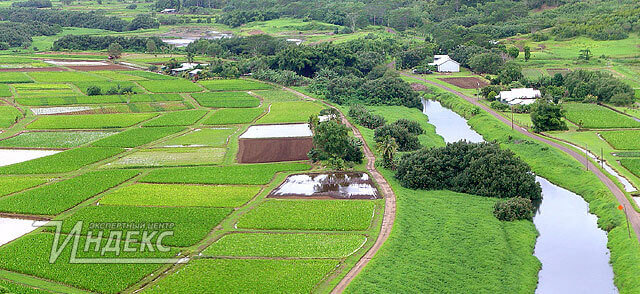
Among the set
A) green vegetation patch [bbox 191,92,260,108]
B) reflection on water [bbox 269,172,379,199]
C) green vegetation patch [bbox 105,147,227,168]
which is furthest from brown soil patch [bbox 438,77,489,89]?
reflection on water [bbox 269,172,379,199]

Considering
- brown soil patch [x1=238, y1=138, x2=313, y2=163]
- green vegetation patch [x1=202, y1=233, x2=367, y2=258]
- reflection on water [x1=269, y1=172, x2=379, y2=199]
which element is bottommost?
brown soil patch [x1=238, y1=138, x2=313, y2=163]

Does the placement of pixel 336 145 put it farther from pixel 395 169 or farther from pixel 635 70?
pixel 635 70

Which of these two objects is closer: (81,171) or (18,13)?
(81,171)

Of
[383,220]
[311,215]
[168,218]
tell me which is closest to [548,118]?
[383,220]

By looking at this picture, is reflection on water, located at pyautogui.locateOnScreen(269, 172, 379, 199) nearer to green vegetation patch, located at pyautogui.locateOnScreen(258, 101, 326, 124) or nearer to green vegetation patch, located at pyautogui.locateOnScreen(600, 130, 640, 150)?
green vegetation patch, located at pyautogui.locateOnScreen(258, 101, 326, 124)

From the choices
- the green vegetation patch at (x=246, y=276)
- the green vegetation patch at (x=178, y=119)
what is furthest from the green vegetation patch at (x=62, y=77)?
the green vegetation patch at (x=246, y=276)

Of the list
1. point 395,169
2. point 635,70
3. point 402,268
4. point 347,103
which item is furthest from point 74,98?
point 635,70

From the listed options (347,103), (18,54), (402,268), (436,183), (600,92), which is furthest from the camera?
(18,54)
